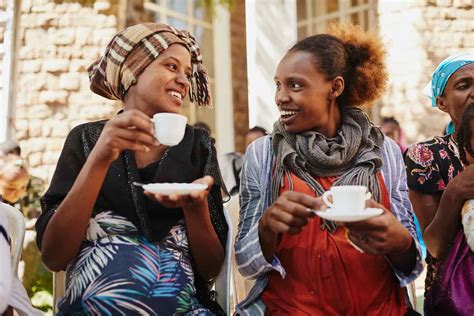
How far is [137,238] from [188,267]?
0.22 meters

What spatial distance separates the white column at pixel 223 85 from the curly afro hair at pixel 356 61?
8.31 metres

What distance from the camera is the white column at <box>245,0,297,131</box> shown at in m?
7.91

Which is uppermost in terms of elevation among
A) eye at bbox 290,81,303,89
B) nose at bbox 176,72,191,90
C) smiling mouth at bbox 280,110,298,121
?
nose at bbox 176,72,191,90

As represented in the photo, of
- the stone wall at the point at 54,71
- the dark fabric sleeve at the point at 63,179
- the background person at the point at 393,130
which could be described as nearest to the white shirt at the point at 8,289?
the dark fabric sleeve at the point at 63,179

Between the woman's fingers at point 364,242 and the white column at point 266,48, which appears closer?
the woman's fingers at point 364,242

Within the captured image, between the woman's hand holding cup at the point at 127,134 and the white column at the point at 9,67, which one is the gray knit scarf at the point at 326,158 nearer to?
the woman's hand holding cup at the point at 127,134

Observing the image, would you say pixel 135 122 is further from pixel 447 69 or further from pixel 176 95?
pixel 447 69

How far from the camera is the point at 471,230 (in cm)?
293

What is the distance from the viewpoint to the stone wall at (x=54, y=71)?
7984 millimetres

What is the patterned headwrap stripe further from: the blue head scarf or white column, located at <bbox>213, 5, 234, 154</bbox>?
white column, located at <bbox>213, 5, 234, 154</bbox>

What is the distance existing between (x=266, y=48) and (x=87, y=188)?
560cm

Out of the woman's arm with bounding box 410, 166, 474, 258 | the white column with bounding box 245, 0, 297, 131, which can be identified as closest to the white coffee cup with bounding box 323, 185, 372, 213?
the woman's arm with bounding box 410, 166, 474, 258

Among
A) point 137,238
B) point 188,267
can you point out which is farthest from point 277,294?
point 137,238

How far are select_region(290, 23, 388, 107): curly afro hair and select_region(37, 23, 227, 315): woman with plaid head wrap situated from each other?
58 centimetres
